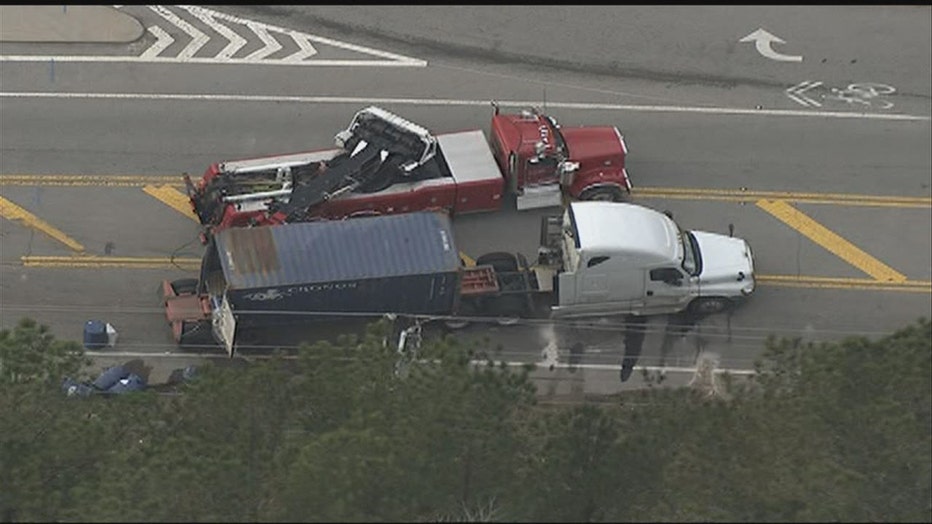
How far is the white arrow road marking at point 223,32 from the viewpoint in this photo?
102 feet

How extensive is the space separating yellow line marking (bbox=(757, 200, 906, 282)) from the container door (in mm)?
10746

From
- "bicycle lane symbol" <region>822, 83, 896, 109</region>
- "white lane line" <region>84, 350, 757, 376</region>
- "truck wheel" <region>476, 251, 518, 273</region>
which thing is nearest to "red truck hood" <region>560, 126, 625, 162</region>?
"truck wheel" <region>476, 251, 518, 273</region>

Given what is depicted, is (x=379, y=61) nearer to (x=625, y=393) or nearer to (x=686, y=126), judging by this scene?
(x=686, y=126)

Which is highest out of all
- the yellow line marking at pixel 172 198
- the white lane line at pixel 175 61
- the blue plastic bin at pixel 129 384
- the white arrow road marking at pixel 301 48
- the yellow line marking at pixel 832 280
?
the white arrow road marking at pixel 301 48

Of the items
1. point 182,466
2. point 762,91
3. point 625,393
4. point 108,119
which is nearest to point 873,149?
Result: point 762,91

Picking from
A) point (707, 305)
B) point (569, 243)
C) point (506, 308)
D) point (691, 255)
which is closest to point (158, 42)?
point (506, 308)

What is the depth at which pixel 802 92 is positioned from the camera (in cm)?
3036

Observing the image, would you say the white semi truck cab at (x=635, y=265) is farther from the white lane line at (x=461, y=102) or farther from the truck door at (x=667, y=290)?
the white lane line at (x=461, y=102)

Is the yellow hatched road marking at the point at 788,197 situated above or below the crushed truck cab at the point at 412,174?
below

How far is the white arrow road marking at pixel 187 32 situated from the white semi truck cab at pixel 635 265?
32.6 ft

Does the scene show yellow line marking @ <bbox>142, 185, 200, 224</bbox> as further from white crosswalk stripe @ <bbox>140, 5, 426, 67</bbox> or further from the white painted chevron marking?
the white painted chevron marking

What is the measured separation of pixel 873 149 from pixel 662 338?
707 centimetres

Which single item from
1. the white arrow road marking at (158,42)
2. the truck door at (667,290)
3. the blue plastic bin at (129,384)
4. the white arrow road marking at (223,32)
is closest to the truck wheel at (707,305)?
the truck door at (667,290)

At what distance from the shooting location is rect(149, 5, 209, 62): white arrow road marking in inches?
1217
